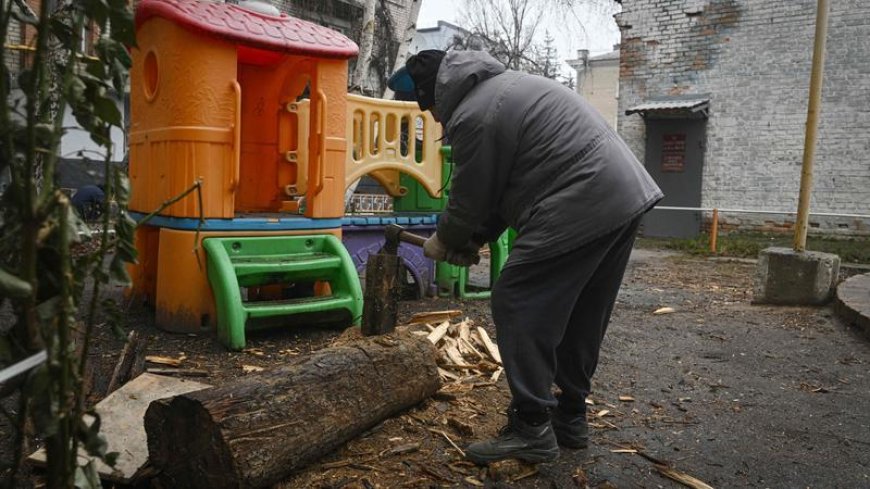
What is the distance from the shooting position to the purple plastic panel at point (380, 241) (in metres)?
5.88

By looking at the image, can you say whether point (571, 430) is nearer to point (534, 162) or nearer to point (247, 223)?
point (534, 162)

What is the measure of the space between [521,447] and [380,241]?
3.58 m

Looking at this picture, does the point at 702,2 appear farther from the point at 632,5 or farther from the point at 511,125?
the point at 511,125

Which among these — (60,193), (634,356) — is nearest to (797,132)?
(634,356)

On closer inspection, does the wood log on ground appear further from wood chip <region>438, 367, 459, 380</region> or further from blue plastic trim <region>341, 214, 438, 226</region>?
blue plastic trim <region>341, 214, 438, 226</region>

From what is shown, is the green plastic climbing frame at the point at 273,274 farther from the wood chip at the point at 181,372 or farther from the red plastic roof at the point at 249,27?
the red plastic roof at the point at 249,27

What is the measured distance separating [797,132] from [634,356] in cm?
1012

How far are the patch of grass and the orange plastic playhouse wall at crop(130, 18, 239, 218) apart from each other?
353 inches

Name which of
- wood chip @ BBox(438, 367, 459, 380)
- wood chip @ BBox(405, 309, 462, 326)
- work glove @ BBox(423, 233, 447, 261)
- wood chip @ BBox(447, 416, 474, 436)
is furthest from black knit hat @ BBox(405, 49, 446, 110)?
wood chip @ BBox(405, 309, 462, 326)

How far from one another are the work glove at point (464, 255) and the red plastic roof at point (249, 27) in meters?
2.56

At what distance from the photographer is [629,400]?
3680 millimetres

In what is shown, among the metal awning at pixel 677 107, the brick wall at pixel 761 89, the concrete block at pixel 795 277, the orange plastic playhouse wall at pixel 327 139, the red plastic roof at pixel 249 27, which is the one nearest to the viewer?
the red plastic roof at pixel 249 27

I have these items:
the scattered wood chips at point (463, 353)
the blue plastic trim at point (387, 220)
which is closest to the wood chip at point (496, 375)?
the scattered wood chips at point (463, 353)

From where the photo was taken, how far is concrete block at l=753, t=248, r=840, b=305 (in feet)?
20.9
